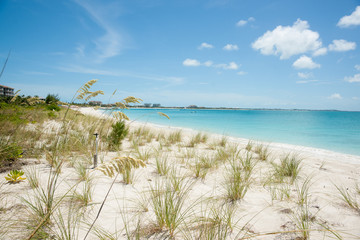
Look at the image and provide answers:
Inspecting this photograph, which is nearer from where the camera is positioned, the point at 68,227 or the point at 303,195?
the point at 68,227

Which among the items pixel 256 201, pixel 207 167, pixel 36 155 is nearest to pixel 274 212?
pixel 256 201

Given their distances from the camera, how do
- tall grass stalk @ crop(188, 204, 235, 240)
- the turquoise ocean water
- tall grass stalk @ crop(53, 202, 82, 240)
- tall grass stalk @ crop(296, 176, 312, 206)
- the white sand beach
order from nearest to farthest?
tall grass stalk @ crop(53, 202, 82, 240) < tall grass stalk @ crop(188, 204, 235, 240) < the white sand beach < tall grass stalk @ crop(296, 176, 312, 206) < the turquoise ocean water

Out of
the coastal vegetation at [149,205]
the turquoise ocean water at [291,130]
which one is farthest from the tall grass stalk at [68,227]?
the turquoise ocean water at [291,130]

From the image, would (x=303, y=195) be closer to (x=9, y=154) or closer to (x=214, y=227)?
(x=214, y=227)

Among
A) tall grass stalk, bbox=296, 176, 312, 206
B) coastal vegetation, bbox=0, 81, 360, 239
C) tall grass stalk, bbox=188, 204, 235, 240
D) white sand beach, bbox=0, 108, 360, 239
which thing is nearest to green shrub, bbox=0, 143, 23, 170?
coastal vegetation, bbox=0, 81, 360, 239

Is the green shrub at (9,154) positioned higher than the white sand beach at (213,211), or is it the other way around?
the green shrub at (9,154)

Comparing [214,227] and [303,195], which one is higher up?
[214,227]

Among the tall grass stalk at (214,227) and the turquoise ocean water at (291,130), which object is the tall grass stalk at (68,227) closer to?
the tall grass stalk at (214,227)

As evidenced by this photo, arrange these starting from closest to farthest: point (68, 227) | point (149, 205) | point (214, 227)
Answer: point (68, 227), point (214, 227), point (149, 205)

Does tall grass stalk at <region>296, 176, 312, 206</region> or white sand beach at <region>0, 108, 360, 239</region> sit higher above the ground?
tall grass stalk at <region>296, 176, 312, 206</region>

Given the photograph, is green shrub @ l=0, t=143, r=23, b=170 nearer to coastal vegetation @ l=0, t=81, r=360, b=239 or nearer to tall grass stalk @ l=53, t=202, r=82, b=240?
coastal vegetation @ l=0, t=81, r=360, b=239

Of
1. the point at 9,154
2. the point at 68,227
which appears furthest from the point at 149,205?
the point at 9,154

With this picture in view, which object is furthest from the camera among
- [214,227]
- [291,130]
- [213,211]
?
[291,130]

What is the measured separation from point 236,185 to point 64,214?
77.0 inches
